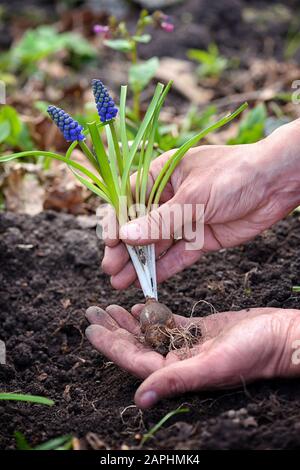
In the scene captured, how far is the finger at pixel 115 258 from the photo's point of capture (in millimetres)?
2373

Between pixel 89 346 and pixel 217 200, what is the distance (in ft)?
2.17

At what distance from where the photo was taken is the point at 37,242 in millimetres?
2889

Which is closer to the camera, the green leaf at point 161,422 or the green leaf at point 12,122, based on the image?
the green leaf at point 161,422

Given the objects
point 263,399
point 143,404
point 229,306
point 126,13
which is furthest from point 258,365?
point 126,13

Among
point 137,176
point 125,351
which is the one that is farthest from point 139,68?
point 125,351

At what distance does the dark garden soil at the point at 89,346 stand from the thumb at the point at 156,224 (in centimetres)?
39

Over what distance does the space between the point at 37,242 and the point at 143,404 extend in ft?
3.85

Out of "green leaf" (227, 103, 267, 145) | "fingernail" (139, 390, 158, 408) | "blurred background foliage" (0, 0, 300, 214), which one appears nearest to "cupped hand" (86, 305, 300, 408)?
"fingernail" (139, 390, 158, 408)

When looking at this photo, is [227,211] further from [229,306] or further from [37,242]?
[37,242]

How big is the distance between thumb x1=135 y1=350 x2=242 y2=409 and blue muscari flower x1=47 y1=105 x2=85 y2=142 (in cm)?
74

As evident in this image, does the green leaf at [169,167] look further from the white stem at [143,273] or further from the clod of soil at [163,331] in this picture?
the clod of soil at [163,331]

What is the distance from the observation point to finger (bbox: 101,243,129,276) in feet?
7.79

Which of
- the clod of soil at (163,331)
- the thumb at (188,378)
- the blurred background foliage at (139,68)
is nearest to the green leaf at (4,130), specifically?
the blurred background foliage at (139,68)

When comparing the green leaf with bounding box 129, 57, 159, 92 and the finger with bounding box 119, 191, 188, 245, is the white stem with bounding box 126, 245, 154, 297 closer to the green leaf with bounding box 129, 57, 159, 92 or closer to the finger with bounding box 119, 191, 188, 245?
the finger with bounding box 119, 191, 188, 245
